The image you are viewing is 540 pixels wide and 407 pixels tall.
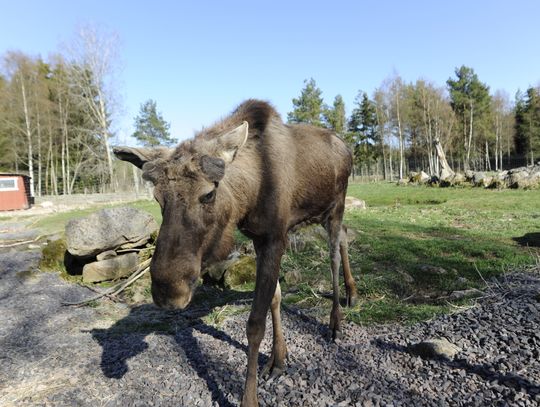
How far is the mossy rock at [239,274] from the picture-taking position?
673cm

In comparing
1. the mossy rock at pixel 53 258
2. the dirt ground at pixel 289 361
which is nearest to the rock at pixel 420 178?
the dirt ground at pixel 289 361

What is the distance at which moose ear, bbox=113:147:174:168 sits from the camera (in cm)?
302

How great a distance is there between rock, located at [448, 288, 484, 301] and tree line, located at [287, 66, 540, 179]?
4526cm

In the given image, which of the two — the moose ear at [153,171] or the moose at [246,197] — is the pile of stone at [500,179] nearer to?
the moose at [246,197]

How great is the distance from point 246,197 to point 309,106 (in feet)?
187

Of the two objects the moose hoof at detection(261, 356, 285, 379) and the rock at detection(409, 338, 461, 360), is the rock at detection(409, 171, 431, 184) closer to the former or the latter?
the rock at detection(409, 338, 461, 360)

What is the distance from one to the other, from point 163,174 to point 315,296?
3.58m

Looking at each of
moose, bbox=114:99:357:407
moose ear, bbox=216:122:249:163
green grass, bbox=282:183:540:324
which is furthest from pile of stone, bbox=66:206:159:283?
moose ear, bbox=216:122:249:163

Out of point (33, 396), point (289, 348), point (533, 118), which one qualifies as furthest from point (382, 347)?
point (533, 118)

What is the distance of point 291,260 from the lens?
24.1 feet

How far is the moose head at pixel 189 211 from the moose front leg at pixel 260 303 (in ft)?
1.42

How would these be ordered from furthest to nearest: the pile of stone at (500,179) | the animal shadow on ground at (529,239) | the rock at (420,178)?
the rock at (420,178), the pile of stone at (500,179), the animal shadow on ground at (529,239)

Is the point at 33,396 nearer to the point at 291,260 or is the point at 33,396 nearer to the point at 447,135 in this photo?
the point at 291,260

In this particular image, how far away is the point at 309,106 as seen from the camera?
57500 mm
